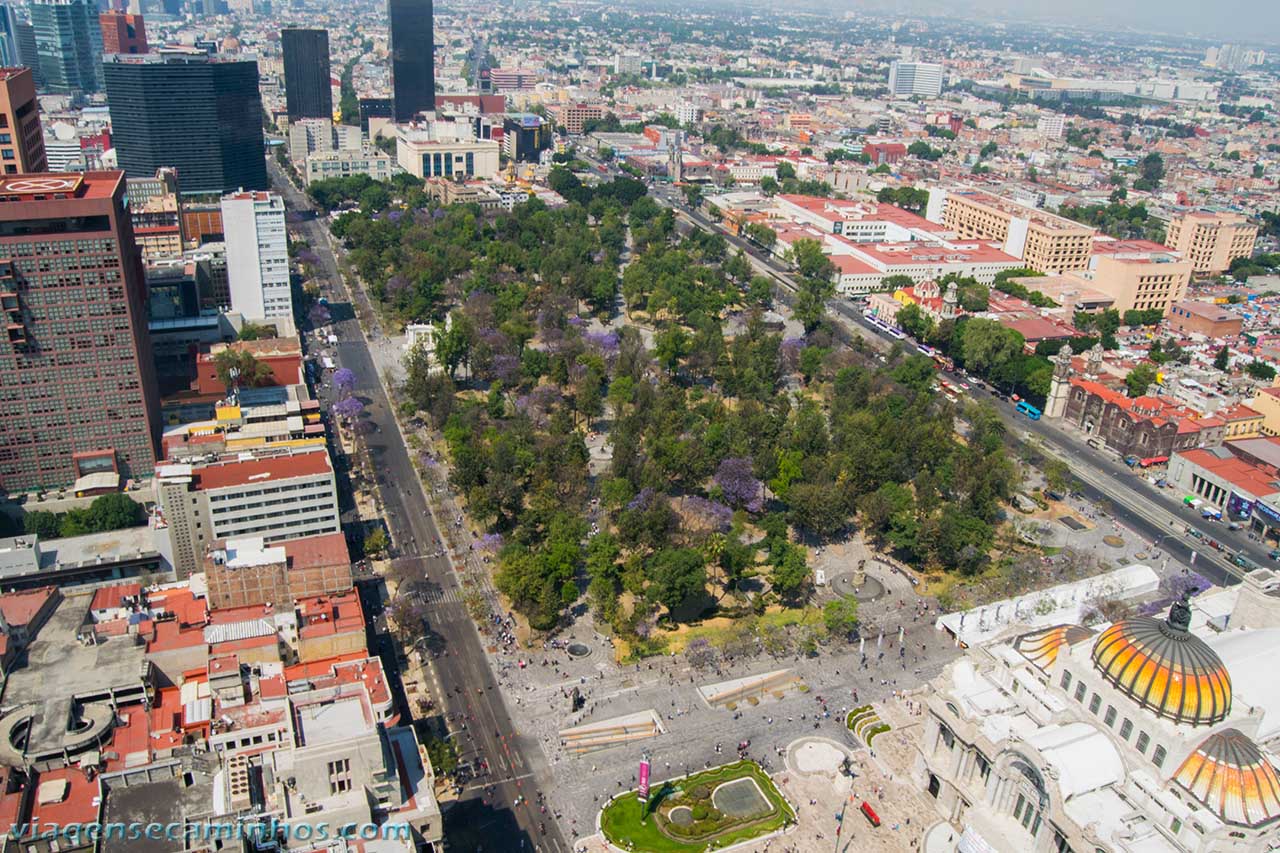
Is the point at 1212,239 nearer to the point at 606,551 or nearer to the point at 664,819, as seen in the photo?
the point at 606,551

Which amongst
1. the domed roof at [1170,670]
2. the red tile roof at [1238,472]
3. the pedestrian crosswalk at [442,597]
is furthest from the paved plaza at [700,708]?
the red tile roof at [1238,472]

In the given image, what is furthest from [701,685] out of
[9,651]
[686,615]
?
[9,651]

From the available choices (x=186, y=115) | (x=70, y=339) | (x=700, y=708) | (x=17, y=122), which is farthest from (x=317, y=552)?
(x=186, y=115)

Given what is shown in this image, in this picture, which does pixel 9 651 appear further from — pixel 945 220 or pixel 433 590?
pixel 945 220

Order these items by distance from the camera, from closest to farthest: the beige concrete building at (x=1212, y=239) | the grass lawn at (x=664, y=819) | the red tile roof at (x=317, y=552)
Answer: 1. the grass lawn at (x=664, y=819)
2. the red tile roof at (x=317, y=552)
3. the beige concrete building at (x=1212, y=239)

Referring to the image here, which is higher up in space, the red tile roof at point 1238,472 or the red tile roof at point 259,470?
the red tile roof at point 259,470

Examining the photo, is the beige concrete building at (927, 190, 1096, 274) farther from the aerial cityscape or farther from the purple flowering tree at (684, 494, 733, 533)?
the purple flowering tree at (684, 494, 733, 533)

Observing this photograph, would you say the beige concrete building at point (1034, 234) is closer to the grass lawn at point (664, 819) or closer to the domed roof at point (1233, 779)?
the domed roof at point (1233, 779)
